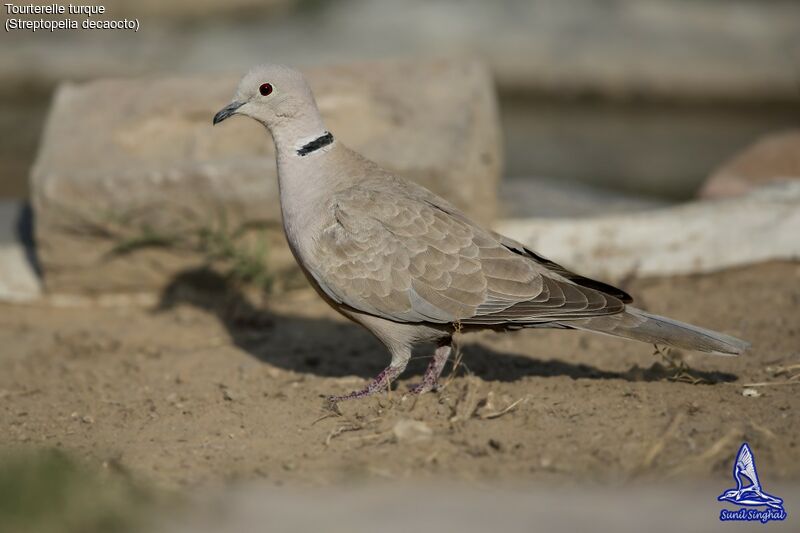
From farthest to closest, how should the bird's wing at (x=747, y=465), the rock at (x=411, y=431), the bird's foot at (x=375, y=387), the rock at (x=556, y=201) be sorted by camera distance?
the rock at (x=556, y=201)
the bird's foot at (x=375, y=387)
the rock at (x=411, y=431)
the bird's wing at (x=747, y=465)

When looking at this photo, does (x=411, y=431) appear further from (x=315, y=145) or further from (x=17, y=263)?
(x=17, y=263)

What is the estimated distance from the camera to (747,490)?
353cm

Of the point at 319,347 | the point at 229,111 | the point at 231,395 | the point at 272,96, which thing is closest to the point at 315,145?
the point at 272,96

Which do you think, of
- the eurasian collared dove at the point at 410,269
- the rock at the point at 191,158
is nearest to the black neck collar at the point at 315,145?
the eurasian collared dove at the point at 410,269

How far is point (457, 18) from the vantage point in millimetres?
14797

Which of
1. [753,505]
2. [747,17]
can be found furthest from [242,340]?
[747,17]

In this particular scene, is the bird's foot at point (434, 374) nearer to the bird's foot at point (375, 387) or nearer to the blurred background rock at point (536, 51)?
the bird's foot at point (375, 387)

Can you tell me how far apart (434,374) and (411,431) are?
0.97 meters

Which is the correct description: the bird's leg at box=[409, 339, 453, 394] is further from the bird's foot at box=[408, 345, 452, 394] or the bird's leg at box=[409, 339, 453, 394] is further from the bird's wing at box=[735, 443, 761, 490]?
the bird's wing at box=[735, 443, 761, 490]

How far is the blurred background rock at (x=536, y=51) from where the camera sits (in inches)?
542

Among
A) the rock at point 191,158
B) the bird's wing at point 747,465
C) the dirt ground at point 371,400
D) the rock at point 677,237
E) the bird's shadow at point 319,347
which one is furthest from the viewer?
the rock at point 677,237

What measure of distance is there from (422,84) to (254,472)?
13.4 feet

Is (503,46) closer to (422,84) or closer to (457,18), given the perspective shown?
(457,18)

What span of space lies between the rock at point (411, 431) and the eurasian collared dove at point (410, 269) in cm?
76
